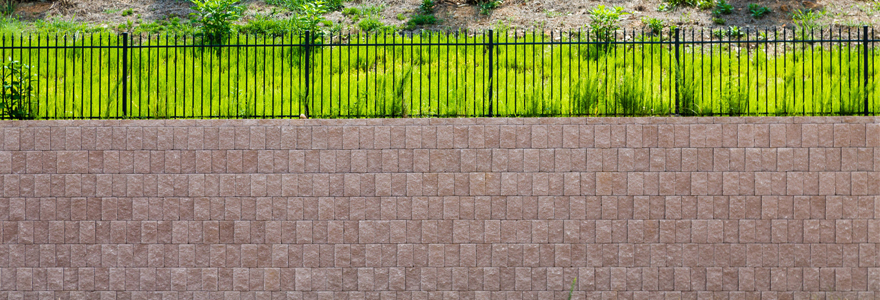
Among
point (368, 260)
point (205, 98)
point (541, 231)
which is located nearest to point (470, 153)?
point (541, 231)

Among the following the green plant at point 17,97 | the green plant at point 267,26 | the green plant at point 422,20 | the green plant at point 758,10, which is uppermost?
the green plant at point 758,10

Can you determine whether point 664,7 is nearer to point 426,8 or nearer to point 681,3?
point 681,3

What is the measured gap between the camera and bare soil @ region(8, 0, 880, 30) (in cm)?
1435

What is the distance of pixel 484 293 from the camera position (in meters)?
6.77

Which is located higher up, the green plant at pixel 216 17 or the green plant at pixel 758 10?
the green plant at pixel 758 10

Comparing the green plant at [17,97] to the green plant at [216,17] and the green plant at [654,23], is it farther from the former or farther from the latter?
the green plant at [654,23]

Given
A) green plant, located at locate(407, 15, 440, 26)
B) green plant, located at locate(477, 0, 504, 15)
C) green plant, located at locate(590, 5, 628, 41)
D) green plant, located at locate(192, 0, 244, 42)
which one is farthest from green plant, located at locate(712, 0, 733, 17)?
green plant, located at locate(192, 0, 244, 42)

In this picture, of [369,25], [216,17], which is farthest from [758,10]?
[216,17]

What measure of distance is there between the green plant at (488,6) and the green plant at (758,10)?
233 inches

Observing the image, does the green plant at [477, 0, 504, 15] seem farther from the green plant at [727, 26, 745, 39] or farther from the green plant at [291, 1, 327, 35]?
the green plant at [727, 26, 745, 39]

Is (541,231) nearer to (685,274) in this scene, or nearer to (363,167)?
(685,274)

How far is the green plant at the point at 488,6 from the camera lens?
1561 cm

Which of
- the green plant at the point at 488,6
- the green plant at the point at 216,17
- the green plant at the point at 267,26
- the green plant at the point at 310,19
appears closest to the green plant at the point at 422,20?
the green plant at the point at 488,6

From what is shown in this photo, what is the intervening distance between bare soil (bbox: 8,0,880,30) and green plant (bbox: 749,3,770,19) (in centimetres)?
12
